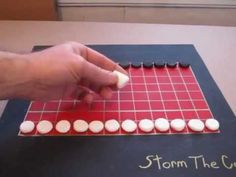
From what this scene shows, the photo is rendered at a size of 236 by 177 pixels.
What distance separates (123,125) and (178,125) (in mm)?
121

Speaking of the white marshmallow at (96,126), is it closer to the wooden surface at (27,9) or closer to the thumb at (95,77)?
the thumb at (95,77)

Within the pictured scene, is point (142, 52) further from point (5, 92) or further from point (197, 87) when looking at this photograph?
point (5, 92)

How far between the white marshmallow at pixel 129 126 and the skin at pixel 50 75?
108 mm

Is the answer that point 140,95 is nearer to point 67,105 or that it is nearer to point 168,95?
point 168,95

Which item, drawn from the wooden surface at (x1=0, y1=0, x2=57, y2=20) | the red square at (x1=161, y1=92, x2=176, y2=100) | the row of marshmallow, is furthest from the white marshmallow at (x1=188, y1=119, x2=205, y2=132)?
the wooden surface at (x1=0, y1=0, x2=57, y2=20)

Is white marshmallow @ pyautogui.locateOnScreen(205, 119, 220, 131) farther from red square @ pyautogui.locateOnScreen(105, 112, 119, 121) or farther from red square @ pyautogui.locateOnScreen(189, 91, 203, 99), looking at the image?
red square @ pyautogui.locateOnScreen(105, 112, 119, 121)

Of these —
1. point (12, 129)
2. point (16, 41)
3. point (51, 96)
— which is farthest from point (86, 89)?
point (16, 41)

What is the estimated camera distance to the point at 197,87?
0.76m

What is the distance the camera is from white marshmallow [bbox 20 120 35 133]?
0.61m

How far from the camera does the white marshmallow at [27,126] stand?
2.00ft

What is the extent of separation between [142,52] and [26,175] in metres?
0.57

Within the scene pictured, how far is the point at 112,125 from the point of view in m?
0.62

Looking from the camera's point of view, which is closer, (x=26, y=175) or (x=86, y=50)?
(x=26, y=175)

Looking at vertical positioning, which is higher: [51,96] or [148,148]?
[51,96]
